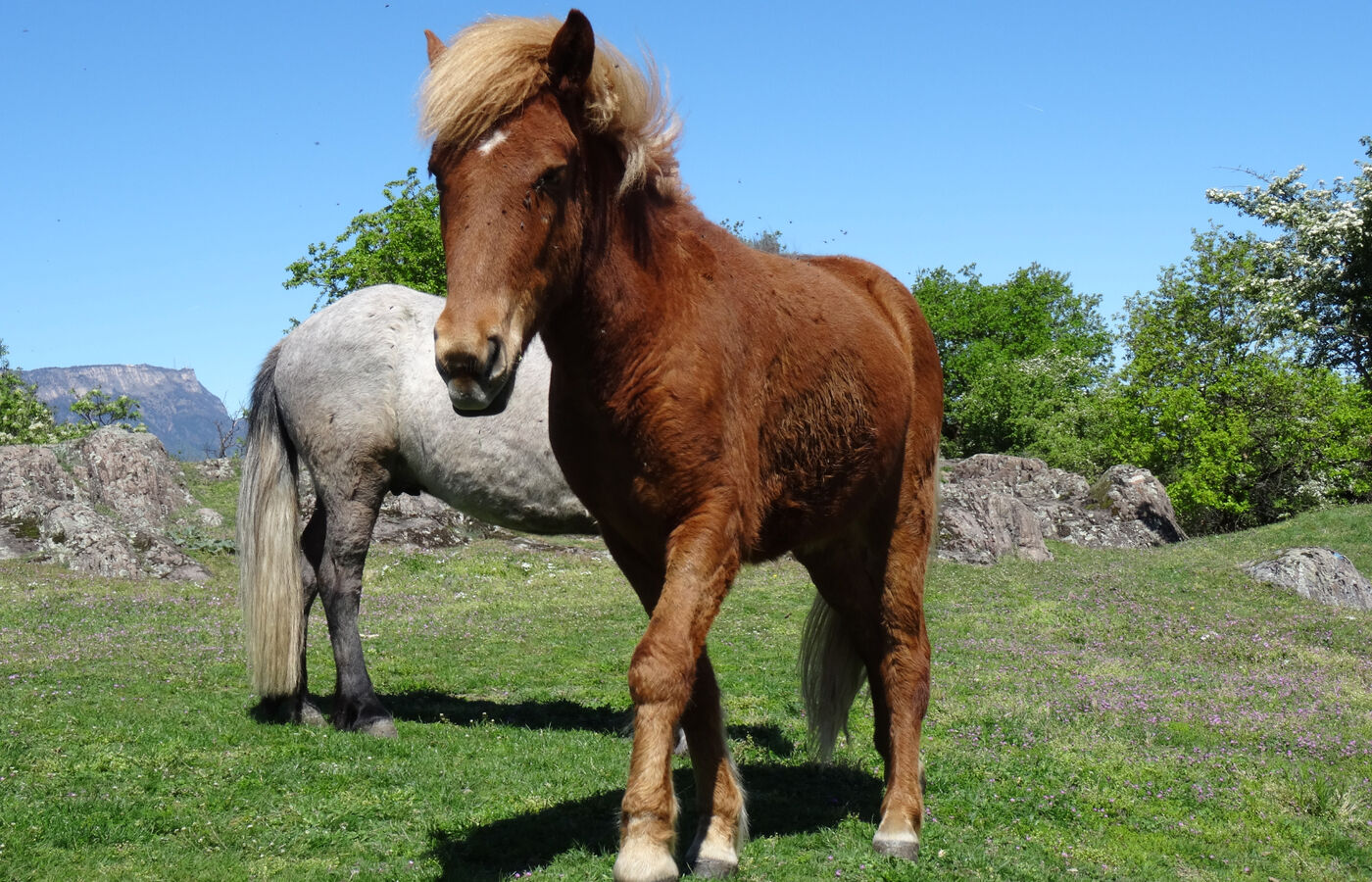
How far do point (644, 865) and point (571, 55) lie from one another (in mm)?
2765

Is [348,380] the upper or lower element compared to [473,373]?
upper

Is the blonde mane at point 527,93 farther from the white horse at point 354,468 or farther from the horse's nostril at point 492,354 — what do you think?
the white horse at point 354,468

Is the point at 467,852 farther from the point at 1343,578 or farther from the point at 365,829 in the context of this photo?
the point at 1343,578

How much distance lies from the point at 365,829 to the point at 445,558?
13754 millimetres

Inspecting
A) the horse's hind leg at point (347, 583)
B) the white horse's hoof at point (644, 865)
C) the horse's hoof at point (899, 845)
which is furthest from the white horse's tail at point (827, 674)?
the horse's hind leg at point (347, 583)

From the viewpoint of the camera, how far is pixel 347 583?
7742 mm

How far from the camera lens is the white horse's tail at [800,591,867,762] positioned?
5.71 metres

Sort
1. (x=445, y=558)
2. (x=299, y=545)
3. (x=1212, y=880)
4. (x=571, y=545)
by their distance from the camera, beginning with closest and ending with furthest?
(x=1212, y=880) → (x=299, y=545) → (x=445, y=558) → (x=571, y=545)

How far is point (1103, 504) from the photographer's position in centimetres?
2470

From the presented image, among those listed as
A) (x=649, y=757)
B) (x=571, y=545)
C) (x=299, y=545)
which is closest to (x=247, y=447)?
(x=299, y=545)

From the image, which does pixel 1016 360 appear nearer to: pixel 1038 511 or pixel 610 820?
pixel 1038 511

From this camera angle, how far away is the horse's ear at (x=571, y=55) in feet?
11.9

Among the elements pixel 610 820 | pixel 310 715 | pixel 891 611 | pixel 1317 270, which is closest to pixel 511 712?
pixel 310 715

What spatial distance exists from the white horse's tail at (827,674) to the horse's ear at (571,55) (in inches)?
120
